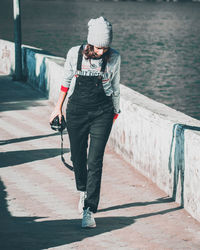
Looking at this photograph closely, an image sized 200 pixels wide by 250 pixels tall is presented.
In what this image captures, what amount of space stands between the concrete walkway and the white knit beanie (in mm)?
1581

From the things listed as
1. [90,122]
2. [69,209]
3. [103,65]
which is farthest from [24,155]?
[103,65]

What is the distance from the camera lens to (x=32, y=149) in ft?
25.2

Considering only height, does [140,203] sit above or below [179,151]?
below

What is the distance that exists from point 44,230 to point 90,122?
3.26 feet

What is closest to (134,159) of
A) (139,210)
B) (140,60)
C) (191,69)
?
(139,210)

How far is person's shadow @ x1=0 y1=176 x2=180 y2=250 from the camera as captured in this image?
4621 millimetres

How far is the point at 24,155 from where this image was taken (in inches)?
291

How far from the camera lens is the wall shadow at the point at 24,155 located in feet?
23.1

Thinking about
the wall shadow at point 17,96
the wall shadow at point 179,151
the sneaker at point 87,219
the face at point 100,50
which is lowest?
the wall shadow at point 17,96

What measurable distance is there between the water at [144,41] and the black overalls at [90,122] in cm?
1397

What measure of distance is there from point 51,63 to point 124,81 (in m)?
14.3

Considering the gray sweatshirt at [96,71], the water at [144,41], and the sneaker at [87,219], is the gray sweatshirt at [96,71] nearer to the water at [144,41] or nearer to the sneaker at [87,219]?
the sneaker at [87,219]

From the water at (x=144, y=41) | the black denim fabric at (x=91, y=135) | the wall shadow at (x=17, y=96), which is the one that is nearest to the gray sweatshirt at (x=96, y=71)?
the black denim fabric at (x=91, y=135)

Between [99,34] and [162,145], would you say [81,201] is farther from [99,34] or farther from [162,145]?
[99,34]
